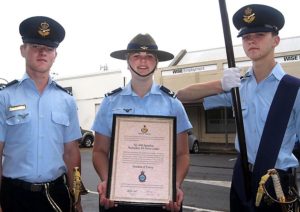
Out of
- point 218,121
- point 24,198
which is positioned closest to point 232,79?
point 24,198

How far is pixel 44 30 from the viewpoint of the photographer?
3.47m

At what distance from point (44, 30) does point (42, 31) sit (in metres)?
0.03

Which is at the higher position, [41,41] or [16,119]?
[41,41]

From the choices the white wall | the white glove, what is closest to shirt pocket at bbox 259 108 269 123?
the white glove

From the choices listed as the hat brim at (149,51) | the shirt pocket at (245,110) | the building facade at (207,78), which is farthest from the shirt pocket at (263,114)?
the building facade at (207,78)

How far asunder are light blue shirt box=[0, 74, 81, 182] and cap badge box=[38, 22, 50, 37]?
0.38m

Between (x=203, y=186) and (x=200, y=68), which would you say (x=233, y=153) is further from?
(x=203, y=186)

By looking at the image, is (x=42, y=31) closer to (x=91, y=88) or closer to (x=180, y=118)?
(x=180, y=118)

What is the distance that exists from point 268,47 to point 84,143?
22.1m

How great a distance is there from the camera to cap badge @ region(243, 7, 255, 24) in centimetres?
321

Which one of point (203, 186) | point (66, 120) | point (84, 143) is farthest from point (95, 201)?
point (84, 143)

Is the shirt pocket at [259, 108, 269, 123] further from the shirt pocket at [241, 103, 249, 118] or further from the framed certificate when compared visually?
the framed certificate

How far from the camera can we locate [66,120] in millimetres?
3494

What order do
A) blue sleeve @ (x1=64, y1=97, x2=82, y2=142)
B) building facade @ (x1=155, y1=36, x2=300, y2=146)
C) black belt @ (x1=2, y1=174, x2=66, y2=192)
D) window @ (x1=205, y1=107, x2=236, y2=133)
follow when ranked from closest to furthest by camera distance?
black belt @ (x1=2, y1=174, x2=66, y2=192) < blue sleeve @ (x1=64, y1=97, x2=82, y2=142) < building facade @ (x1=155, y1=36, x2=300, y2=146) < window @ (x1=205, y1=107, x2=236, y2=133)
